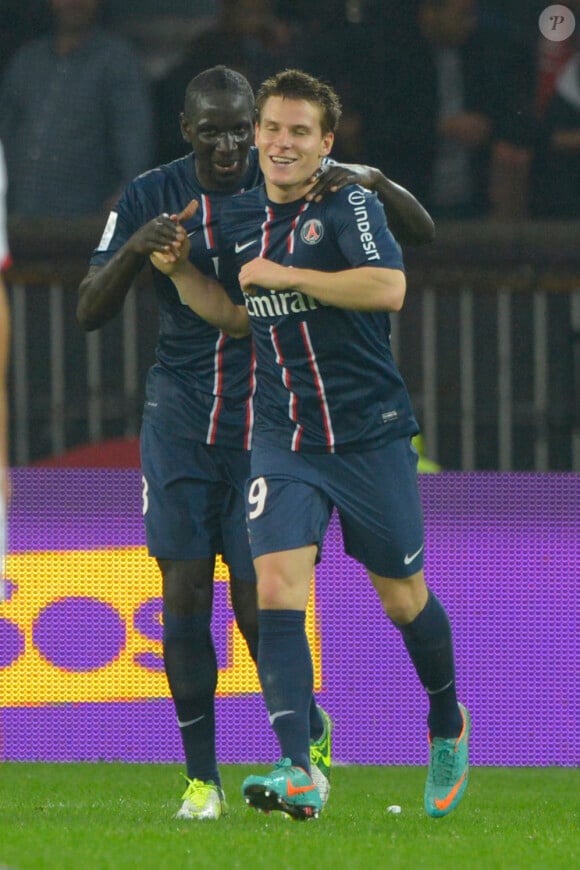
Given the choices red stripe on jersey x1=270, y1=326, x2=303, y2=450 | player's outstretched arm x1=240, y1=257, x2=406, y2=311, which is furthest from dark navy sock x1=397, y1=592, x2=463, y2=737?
player's outstretched arm x1=240, y1=257, x2=406, y2=311

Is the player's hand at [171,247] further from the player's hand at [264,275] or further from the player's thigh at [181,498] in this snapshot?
the player's thigh at [181,498]

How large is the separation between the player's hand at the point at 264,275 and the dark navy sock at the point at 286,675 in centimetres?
83

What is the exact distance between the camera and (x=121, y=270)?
16.1ft

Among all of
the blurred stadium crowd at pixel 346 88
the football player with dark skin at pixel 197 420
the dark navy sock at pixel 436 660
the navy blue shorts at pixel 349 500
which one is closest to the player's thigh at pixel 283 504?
the navy blue shorts at pixel 349 500

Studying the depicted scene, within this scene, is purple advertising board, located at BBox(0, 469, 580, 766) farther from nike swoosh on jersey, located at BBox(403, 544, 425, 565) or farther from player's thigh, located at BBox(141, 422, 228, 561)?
nike swoosh on jersey, located at BBox(403, 544, 425, 565)

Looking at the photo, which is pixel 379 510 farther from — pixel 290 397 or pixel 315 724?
pixel 315 724

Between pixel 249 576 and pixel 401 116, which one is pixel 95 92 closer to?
pixel 401 116

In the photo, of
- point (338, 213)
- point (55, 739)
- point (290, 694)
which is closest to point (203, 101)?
point (338, 213)

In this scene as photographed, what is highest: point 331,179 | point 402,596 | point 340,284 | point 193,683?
point 331,179

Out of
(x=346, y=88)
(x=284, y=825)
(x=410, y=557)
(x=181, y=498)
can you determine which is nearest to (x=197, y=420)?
(x=181, y=498)

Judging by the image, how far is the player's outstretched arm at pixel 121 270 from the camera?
15.8 feet

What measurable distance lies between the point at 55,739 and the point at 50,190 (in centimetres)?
322

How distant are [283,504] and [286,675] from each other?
0.44 meters

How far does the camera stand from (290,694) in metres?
4.65
